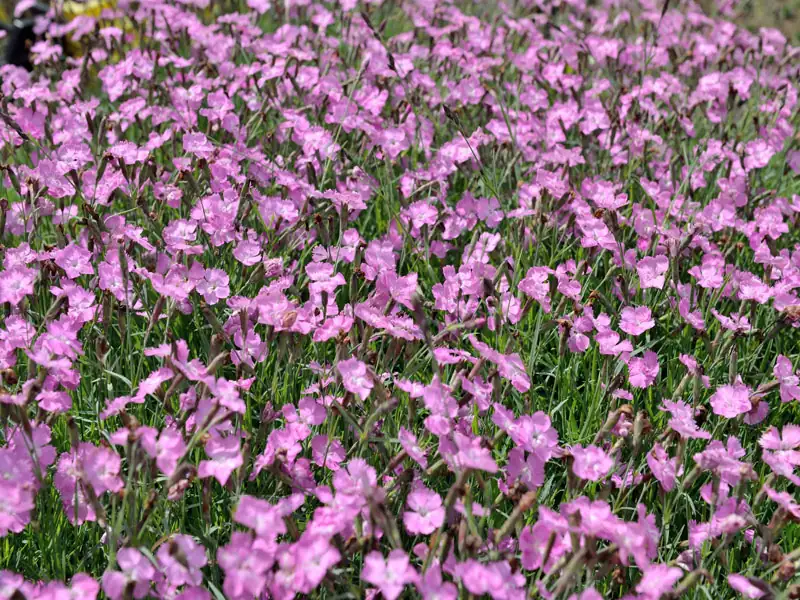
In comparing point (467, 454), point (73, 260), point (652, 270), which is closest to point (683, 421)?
point (467, 454)

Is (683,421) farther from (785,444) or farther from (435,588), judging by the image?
(435,588)

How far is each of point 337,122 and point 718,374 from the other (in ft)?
5.20

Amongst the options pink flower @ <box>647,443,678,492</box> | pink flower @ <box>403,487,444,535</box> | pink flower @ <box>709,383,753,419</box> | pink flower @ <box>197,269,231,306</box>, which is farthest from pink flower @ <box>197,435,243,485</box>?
pink flower @ <box>709,383,753,419</box>

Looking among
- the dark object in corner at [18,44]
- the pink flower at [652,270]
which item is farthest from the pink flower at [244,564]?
the dark object in corner at [18,44]

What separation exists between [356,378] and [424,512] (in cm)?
35

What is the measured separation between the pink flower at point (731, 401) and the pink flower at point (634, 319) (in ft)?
1.03

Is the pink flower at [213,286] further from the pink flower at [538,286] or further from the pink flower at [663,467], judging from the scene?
the pink flower at [663,467]

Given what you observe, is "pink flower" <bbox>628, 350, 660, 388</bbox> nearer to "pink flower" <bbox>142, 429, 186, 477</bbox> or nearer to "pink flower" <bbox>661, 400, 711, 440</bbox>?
"pink flower" <bbox>661, 400, 711, 440</bbox>

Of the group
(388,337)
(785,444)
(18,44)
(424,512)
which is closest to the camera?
(424,512)

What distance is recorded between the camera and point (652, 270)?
259 cm

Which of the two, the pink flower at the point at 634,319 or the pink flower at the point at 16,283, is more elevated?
the pink flower at the point at 634,319

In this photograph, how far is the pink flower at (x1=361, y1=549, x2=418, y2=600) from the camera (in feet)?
5.00

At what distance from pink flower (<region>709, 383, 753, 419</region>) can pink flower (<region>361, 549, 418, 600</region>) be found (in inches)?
39.5

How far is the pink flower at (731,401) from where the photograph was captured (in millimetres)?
2143
